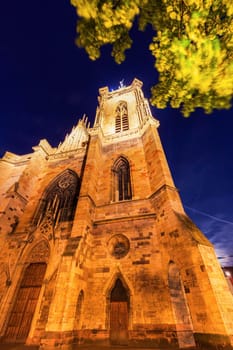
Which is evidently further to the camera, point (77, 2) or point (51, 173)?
point (51, 173)

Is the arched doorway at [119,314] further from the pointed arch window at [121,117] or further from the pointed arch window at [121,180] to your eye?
the pointed arch window at [121,117]

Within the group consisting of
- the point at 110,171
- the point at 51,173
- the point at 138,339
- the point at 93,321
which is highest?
the point at 51,173

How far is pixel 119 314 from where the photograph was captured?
7121 millimetres

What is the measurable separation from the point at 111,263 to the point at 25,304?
4515 mm

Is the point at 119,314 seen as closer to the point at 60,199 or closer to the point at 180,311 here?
the point at 180,311

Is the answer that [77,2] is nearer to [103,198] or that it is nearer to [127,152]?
[103,198]

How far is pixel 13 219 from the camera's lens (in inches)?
442

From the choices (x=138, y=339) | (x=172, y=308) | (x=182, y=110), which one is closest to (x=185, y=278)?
(x=172, y=308)

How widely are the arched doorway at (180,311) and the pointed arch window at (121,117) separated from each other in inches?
507

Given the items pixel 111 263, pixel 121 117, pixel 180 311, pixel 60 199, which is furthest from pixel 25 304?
pixel 121 117

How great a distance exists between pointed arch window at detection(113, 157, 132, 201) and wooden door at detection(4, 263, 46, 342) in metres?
5.82

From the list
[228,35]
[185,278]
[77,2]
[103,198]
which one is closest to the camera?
[77,2]

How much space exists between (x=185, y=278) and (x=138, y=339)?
2.95 m

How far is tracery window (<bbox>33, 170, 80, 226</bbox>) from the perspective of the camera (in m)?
10.9
